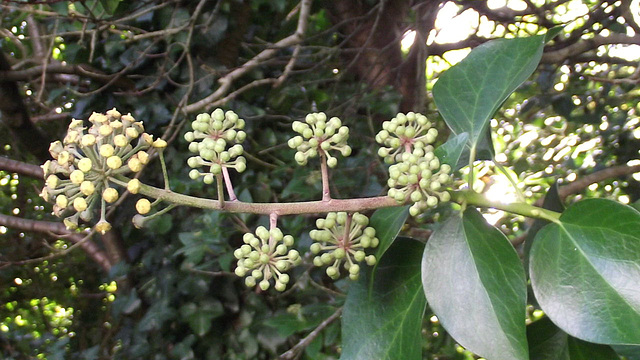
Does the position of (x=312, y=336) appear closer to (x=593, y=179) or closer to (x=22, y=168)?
(x=593, y=179)

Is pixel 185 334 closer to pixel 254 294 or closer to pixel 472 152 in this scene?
pixel 254 294

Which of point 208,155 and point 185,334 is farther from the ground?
point 208,155

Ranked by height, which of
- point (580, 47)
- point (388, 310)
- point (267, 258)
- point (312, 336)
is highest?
point (580, 47)

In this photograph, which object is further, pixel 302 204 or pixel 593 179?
pixel 593 179

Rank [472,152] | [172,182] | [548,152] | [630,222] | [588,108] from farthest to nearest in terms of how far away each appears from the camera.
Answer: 1. [548,152]
2. [588,108]
3. [172,182]
4. [472,152]
5. [630,222]

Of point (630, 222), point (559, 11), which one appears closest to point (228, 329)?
point (630, 222)

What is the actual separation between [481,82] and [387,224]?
30cm

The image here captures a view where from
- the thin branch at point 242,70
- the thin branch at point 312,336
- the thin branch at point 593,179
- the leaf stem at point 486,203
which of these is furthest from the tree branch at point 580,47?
the leaf stem at point 486,203

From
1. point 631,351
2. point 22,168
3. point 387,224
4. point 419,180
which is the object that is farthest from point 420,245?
point 22,168

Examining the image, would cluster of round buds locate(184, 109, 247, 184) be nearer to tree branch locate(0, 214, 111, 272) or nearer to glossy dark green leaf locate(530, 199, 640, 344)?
glossy dark green leaf locate(530, 199, 640, 344)

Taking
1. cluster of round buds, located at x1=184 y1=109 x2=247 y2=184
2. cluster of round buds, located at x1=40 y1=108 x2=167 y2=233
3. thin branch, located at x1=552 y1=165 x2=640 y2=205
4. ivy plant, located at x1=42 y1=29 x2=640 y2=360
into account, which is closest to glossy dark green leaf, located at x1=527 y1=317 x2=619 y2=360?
ivy plant, located at x1=42 y1=29 x2=640 y2=360

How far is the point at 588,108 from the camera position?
2545 millimetres

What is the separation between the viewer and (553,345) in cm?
90

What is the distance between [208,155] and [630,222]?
1.77 ft
